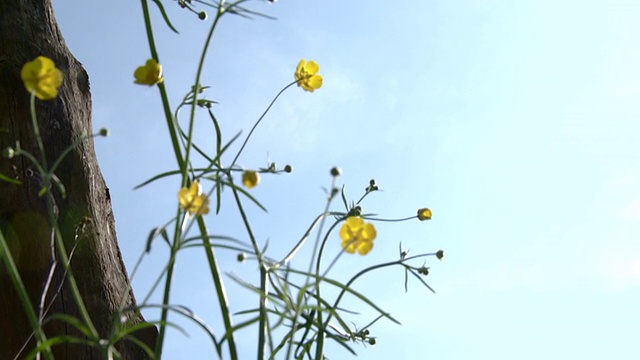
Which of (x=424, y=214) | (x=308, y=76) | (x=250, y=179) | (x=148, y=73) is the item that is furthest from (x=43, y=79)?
(x=424, y=214)

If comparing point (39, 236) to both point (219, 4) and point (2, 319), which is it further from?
point (219, 4)

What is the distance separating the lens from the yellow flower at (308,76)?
1084 mm

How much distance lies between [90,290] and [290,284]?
48 cm

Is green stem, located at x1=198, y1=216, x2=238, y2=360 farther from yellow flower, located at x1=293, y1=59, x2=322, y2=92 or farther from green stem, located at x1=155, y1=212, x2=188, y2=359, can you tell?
yellow flower, located at x1=293, y1=59, x2=322, y2=92

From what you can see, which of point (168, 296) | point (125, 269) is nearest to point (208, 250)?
point (168, 296)

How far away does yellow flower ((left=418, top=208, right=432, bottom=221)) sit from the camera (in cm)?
108

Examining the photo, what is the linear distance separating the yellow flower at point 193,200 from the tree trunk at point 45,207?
0.49 metres

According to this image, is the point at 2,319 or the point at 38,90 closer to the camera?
the point at 38,90

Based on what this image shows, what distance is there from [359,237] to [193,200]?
0.16 m

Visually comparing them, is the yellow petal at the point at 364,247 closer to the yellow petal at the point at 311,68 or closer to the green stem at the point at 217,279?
the green stem at the point at 217,279

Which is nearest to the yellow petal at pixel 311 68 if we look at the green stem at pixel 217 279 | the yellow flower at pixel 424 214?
the yellow flower at pixel 424 214

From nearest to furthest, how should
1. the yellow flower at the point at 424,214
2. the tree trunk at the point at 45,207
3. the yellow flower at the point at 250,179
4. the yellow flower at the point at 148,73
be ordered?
the yellow flower at the point at 250,179
the yellow flower at the point at 148,73
the yellow flower at the point at 424,214
the tree trunk at the point at 45,207

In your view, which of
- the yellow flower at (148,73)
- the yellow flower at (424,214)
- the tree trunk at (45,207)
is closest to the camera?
the yellow flower at (148,73)

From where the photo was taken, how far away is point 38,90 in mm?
710
